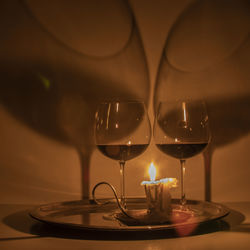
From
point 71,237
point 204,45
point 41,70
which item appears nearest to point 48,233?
point 71,237

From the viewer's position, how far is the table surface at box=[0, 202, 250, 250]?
0.64 m

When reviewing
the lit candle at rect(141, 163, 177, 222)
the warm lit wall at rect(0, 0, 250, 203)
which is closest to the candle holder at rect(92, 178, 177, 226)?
the lit candle at rect(141, 163, 177, 222)

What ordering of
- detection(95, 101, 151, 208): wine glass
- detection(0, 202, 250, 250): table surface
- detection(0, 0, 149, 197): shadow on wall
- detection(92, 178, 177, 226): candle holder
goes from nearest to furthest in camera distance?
detection(0, 202, 250, 250): table surface < detection(92, 178, 177, 226): candle holder < detection(95, 101, 151, 208): wine glass < detection(0, 0, 149, 197): shadow on wall

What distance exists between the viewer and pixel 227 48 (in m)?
1.09

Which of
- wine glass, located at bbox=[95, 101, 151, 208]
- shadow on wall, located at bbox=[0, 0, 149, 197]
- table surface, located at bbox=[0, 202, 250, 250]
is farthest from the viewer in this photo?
shadow on wall, located at bbox=[0, 0, 149, 197]

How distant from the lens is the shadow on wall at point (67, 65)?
1.08m

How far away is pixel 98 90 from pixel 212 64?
0.32 m

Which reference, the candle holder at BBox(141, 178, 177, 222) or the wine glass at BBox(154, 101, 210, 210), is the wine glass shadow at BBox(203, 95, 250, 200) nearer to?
the wine glass at BBox(154, 101, 210, 210)

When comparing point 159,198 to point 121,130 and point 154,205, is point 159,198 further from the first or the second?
point 121,130

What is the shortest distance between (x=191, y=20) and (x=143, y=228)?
2.11ft

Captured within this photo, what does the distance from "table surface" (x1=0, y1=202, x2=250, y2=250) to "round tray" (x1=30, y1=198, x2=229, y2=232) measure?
0.06 feet

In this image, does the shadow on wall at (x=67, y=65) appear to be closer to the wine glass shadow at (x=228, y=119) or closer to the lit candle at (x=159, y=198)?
the wine glass shadow at (x=228, y=119)

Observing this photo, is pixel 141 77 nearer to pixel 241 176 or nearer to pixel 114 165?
pixel 114 165

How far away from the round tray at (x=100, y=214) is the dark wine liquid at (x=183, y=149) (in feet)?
0.41
